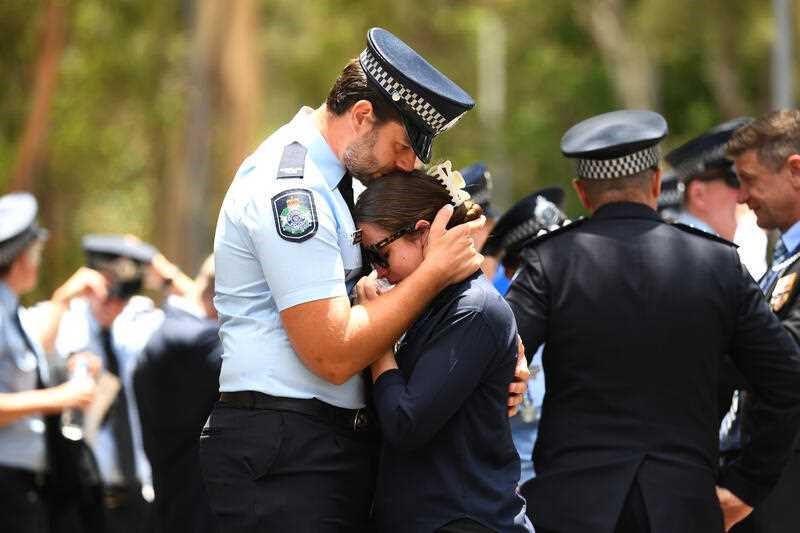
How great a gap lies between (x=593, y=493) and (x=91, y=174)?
19.6 metres

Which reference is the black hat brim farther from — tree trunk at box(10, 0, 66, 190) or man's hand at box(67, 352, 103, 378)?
tree trunk at box(10, 0, 66, 190)

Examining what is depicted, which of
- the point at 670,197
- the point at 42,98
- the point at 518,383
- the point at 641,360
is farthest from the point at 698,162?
the point at 42,98

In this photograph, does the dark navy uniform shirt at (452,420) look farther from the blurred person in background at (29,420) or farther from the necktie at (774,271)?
the blurred person in background at (29,420)

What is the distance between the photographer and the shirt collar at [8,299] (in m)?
5.78

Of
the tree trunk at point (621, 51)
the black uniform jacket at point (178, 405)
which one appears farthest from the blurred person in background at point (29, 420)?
the tree trunk at point (621, 51)

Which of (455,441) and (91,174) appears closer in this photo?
(455,441)

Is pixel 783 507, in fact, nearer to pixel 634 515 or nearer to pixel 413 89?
pixel 634 515

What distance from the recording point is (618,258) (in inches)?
163

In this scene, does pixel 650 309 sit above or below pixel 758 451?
above

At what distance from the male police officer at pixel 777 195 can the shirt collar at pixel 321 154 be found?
5.54 feet

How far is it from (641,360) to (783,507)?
0.97 m

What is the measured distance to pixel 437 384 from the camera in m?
3.34

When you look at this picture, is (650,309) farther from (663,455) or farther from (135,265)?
(135,265)

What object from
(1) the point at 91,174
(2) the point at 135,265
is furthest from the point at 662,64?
(2) the point at 135,265
